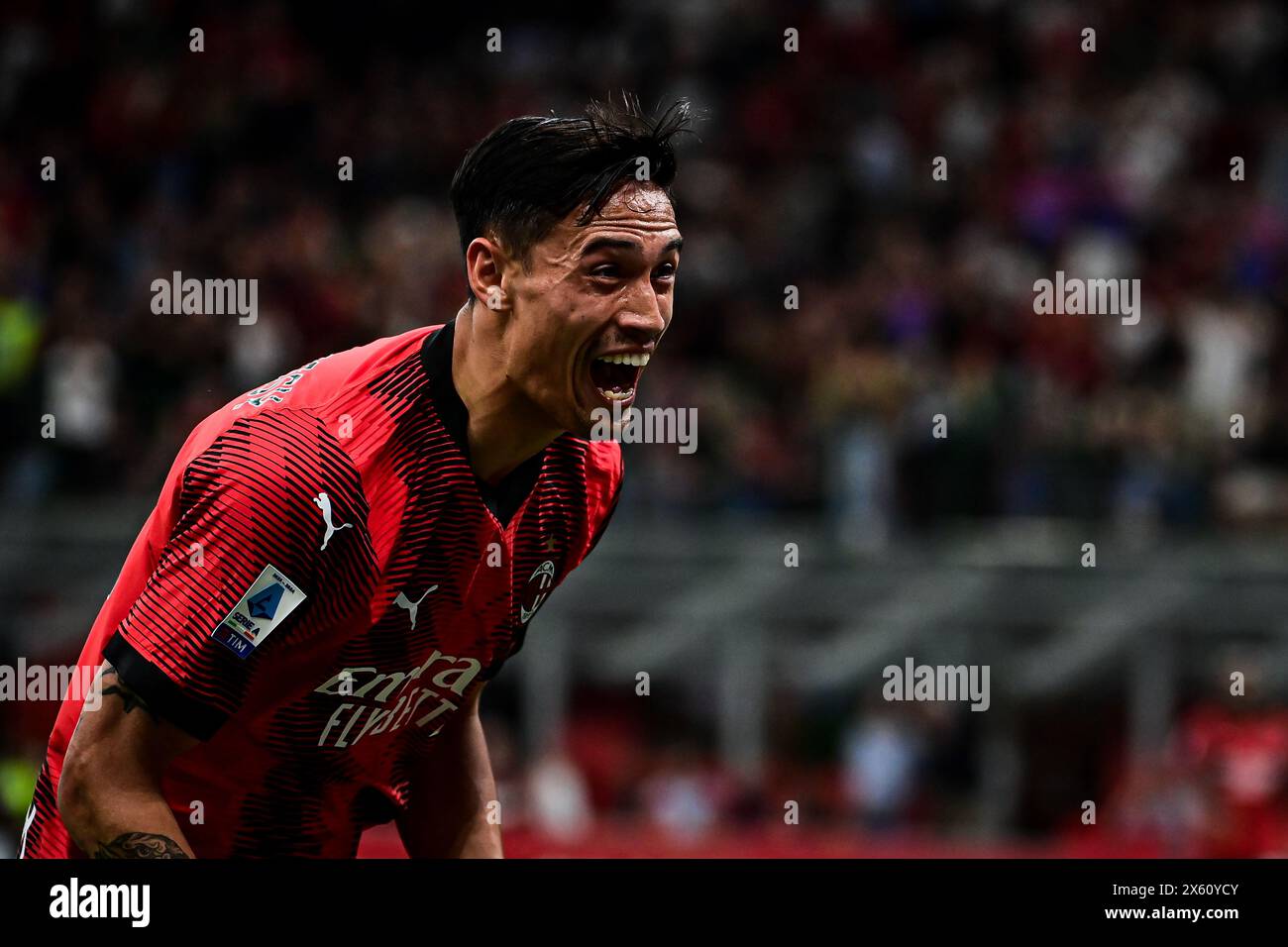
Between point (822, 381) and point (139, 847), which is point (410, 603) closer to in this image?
point (139, 847)

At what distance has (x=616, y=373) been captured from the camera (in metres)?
4.00

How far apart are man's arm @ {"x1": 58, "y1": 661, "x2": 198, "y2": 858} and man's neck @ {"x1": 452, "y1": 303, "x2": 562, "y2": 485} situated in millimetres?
831

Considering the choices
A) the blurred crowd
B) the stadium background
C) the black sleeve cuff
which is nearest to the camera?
the black sleeve cuff

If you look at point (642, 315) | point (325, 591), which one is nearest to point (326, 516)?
point (325, 591)

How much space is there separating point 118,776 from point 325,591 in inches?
19.9

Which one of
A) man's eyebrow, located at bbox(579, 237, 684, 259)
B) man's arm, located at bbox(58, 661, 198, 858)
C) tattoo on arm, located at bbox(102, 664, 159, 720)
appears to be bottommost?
man's arm, located at bbox(58, 661, 198, 858)

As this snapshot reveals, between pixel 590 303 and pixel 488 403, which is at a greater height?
pixel 590 303

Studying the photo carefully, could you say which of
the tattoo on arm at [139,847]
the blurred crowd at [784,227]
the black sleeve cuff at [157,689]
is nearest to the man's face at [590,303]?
the black sleeve cuff at [157,689]

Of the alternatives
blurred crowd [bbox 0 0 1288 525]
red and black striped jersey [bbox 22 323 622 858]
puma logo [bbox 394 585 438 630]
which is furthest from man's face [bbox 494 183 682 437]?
blurred crowd [bbox 0 0 1288 525]

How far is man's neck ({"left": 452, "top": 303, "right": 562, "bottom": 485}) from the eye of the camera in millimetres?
4012

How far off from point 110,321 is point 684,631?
419 centimetres

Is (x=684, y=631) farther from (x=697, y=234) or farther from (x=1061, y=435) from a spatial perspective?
(x=697, y=234)

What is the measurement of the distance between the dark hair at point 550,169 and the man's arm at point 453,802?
48.1 inches

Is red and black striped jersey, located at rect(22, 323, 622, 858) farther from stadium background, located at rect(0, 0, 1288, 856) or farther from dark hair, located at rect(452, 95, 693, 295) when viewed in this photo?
stadium background, located at rect(0, 0, 1288, 856)
